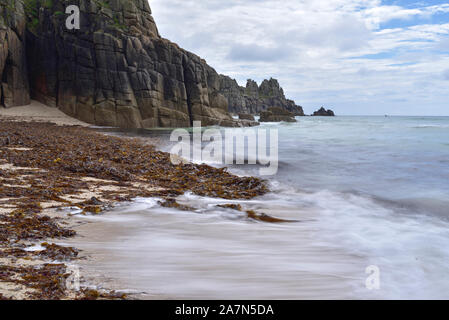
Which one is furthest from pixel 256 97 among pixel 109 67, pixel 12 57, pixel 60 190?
pixel 60 190

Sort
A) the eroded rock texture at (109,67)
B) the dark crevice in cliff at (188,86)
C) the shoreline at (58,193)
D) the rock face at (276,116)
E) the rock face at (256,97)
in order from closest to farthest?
the shoreline at (58,193), the eroded rock texture at (109,67), the dark crevice in cliff at (188,86), the rock face at (276,116), the rock face at (256,97)

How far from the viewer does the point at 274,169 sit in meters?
11.1

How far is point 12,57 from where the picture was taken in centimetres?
3119

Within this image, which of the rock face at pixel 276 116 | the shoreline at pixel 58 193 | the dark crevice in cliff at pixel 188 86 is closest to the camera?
the shoreline at pixel 58 193

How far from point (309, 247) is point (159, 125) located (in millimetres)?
31497

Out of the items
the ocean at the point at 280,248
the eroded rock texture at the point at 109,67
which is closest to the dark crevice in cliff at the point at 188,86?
the eroded rock texture at the point at 109,67

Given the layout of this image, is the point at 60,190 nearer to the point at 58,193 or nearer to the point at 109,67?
the point at 58,193

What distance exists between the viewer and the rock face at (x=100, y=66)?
32.1m

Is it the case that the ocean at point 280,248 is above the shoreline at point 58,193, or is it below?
below

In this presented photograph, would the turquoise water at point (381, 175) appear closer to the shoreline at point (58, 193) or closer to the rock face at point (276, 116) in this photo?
the shoreline at point (58, 193)

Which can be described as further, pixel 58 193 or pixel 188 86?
pixel 188 86

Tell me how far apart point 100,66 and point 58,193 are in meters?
30.4

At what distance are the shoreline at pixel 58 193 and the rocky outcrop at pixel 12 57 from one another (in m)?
24.1
